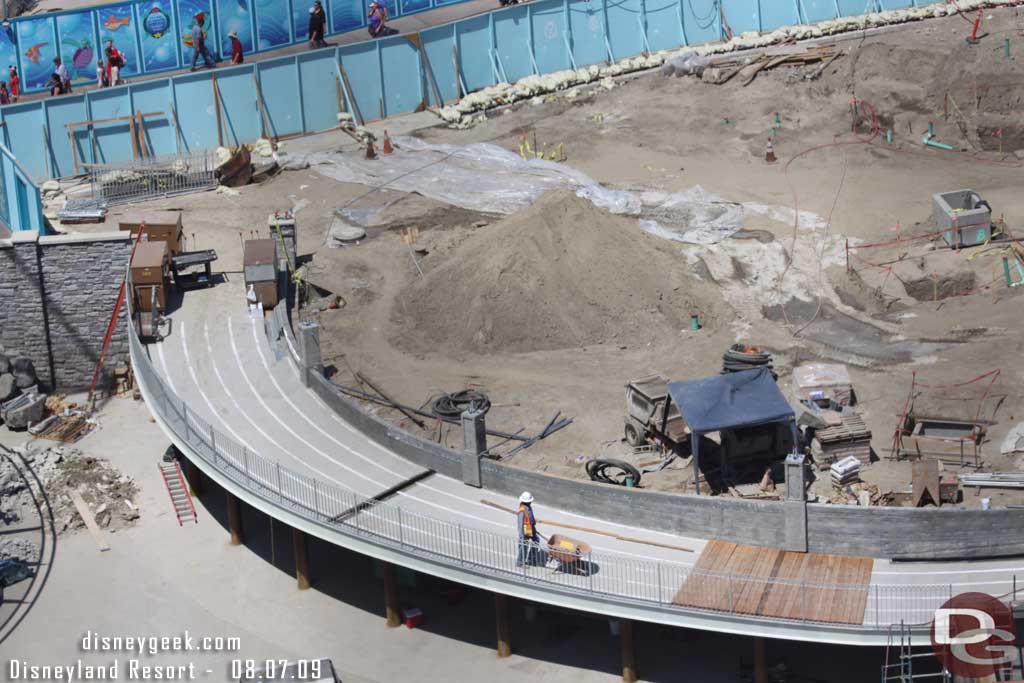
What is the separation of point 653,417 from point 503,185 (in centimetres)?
1499

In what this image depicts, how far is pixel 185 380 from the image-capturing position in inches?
1414

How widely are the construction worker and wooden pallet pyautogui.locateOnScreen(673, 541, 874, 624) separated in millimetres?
2640

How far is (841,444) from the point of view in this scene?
32.2 metres

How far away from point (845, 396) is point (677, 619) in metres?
9.12

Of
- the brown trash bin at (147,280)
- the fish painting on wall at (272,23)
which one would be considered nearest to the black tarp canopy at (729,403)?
the brown trash bin at (147,280)

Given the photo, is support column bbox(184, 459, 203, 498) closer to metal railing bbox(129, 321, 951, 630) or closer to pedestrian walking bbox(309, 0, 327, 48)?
metal railing bbox(129, 321, 951, 630)

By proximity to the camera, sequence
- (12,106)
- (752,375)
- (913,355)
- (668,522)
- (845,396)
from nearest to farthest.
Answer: (668,522), (752,375), (845,396), (913,355), (12,106)

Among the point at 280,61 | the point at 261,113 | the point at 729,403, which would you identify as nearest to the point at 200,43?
the point at 280,61

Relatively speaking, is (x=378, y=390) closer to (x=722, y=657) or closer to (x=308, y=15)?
(x=722, y=657)

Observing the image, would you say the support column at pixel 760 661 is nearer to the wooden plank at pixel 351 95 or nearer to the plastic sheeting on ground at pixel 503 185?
the plastic sheeting on ground at pixel 503 185

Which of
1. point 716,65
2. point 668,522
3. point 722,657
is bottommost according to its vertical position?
point 722,657

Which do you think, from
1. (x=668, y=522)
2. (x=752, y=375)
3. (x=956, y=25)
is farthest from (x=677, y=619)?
(x=956, y=25)

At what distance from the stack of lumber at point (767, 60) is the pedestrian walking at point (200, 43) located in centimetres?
1581

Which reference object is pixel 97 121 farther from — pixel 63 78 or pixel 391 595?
pixel 391 595
